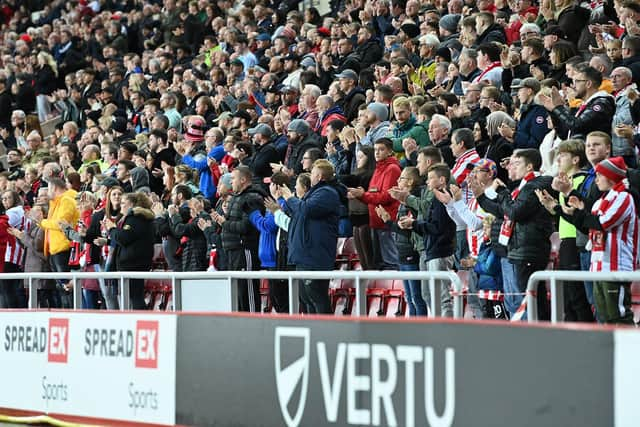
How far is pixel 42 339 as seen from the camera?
11414 millimetres

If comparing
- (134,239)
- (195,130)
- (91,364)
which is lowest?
(91,364)

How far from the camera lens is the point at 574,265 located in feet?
34.7

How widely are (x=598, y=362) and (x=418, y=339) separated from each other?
4.61ft

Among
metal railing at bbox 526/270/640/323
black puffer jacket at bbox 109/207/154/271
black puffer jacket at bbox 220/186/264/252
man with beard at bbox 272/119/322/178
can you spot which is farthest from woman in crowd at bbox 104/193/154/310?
metal railing at bbox 526/270/640/323

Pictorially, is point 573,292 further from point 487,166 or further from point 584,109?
point 584,109

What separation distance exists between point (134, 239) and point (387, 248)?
311cm

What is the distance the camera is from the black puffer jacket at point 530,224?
10406mm

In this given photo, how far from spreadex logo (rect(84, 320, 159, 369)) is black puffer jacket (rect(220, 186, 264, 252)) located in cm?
337

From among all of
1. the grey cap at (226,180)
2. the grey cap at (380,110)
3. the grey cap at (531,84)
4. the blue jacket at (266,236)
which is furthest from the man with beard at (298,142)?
the grey cap at (531,84)

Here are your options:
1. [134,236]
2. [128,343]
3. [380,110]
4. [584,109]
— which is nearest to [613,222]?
[584,109]

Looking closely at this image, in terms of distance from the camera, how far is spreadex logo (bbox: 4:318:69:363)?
36.6 ft

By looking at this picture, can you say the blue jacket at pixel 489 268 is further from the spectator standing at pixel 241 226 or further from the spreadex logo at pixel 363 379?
the spectator standing at pixel 241 226

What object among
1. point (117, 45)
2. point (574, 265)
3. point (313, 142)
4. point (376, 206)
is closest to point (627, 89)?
point (574, 265)

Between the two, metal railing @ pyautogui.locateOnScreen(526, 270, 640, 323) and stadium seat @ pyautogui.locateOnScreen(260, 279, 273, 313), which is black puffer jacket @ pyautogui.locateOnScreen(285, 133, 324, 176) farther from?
metal railing @ pyautogui.locateOnScreen(526, 270, 640, 323)
